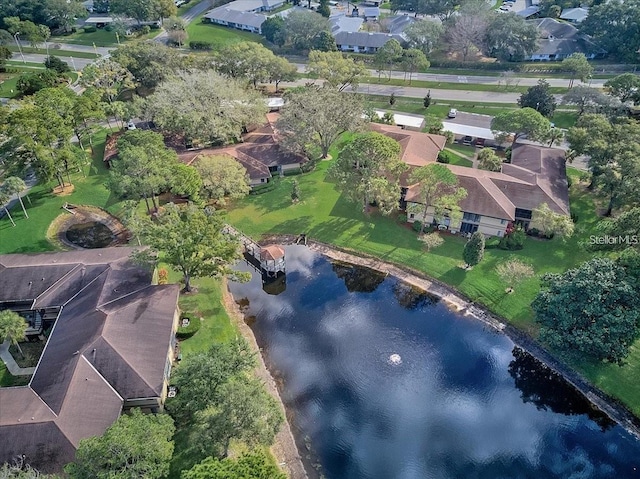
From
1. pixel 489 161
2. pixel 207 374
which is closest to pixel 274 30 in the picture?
pixel 489 161

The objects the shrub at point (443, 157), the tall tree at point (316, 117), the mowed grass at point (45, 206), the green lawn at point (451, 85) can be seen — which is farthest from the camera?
the green lawn at point (451, 85)

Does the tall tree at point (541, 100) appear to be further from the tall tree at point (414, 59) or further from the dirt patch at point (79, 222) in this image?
the dirt patch at point (79, 222)

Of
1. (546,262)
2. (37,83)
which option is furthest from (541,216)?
(37,83)

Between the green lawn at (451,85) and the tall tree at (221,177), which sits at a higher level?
the green lawn at (451,85)

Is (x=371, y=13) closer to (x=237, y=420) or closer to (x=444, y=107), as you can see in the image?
(x=444, y=107)

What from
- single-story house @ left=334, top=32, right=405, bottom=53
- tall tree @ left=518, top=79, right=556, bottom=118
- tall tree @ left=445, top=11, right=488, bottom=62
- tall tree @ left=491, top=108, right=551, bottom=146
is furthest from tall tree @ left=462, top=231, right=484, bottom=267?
single-story house @ left=334, top=32, right=405, bottom=53

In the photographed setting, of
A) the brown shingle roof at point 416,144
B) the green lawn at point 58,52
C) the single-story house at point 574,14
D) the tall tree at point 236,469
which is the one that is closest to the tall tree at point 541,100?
the brown shingle roof at point 416,144
